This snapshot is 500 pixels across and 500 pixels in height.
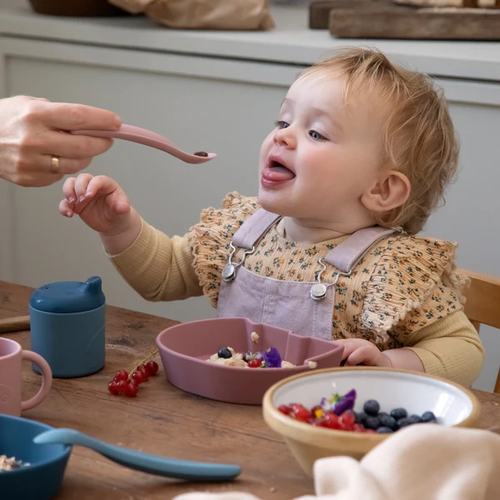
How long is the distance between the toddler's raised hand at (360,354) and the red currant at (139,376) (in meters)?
0.25

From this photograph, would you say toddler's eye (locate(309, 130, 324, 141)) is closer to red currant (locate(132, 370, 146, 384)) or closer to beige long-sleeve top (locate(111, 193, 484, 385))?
beige long-sleeve top (locate(111, 193, 484, 385))

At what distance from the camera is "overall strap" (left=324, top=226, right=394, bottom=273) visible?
1213 mm

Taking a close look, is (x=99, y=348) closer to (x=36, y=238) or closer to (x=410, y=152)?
(x=410, y=152)

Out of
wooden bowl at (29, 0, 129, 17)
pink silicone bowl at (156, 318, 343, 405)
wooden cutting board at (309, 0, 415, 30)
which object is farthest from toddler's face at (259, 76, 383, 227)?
wooden bowl at (29, 0, 129, 17)

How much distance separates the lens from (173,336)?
1.09m

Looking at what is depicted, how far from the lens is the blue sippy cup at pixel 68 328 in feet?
3.40

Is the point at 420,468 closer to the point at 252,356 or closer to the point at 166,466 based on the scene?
the point at 166,466

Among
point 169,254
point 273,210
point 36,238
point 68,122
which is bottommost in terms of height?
point 36,238

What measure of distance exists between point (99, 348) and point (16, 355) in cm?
19

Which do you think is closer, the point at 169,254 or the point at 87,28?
the point at 169,254

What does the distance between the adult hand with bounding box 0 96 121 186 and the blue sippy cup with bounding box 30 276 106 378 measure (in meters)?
0.20

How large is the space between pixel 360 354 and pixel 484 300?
1.31ft

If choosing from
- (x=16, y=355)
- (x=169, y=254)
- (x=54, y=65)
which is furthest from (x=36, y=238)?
(x=16, y=355)

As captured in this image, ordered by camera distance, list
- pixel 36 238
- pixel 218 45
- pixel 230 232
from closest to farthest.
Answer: pixel 230 232
pixel 218 45
pixel 36 238
